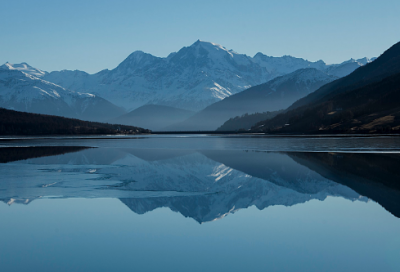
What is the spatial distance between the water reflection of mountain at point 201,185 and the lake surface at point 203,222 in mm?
97

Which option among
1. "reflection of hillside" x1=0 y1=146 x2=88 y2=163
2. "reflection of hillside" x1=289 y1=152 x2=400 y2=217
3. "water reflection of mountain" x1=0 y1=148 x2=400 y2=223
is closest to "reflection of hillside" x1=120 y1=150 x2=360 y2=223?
"water reflection of mountain" x1=0 y1=148 x2=400 y2=223

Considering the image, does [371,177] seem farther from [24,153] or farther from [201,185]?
[24,153]

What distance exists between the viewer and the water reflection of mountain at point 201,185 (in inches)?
1180

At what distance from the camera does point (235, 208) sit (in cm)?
2841

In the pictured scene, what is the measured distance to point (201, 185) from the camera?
37875 mm

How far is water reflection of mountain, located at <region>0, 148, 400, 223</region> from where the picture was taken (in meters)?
30.0

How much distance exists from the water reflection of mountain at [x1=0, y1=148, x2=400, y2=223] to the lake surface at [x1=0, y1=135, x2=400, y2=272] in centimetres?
10

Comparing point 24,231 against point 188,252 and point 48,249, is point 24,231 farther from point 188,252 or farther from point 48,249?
point 188,252

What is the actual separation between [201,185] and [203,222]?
13017 mm

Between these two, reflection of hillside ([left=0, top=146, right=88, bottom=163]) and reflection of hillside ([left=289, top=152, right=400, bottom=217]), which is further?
reflection of hillside ([left=0, top=146, right=88, bottom=163])

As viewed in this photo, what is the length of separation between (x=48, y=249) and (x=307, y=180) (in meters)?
26.5

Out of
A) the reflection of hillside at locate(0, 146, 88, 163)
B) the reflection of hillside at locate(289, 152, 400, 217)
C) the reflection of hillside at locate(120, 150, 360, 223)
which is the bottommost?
the reflection of hillside at locate(289, 152, 400, 217)

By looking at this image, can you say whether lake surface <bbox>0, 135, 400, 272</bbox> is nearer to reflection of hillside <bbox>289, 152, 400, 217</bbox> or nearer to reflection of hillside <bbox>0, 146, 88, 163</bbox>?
reflection of hillside <bbox>289, 152, 400, 217</bbox>

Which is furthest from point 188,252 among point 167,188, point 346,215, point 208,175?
point 208,175
